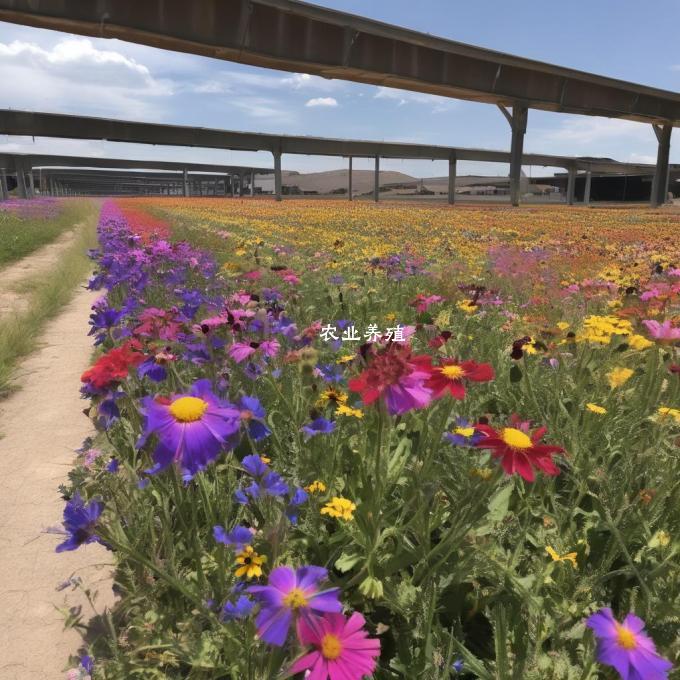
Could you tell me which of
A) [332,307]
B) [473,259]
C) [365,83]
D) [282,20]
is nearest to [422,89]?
[365,83]

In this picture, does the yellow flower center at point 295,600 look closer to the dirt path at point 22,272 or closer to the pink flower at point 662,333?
the pink flower at point 662,333

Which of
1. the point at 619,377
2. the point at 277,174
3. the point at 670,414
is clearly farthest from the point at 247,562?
the point at 277,174

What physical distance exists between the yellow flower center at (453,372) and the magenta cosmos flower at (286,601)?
0.55m

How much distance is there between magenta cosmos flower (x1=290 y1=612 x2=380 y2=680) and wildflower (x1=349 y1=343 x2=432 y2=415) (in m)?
0.42

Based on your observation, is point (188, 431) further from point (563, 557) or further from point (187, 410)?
point (563, 557)

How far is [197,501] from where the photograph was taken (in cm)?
201

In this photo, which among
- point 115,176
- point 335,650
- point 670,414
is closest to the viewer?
point 335,650

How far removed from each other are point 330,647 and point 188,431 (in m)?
0.49

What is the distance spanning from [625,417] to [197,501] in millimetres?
1925

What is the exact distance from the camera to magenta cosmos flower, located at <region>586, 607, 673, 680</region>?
2.84 feet

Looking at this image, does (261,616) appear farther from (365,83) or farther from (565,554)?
(365,83)

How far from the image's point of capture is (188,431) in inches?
42.4

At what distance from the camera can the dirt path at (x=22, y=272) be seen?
7101 millimetres

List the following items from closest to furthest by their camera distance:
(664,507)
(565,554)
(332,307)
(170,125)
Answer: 1. (565,554)
2. (664,507)
3. (332,307)
4. (170,125)
